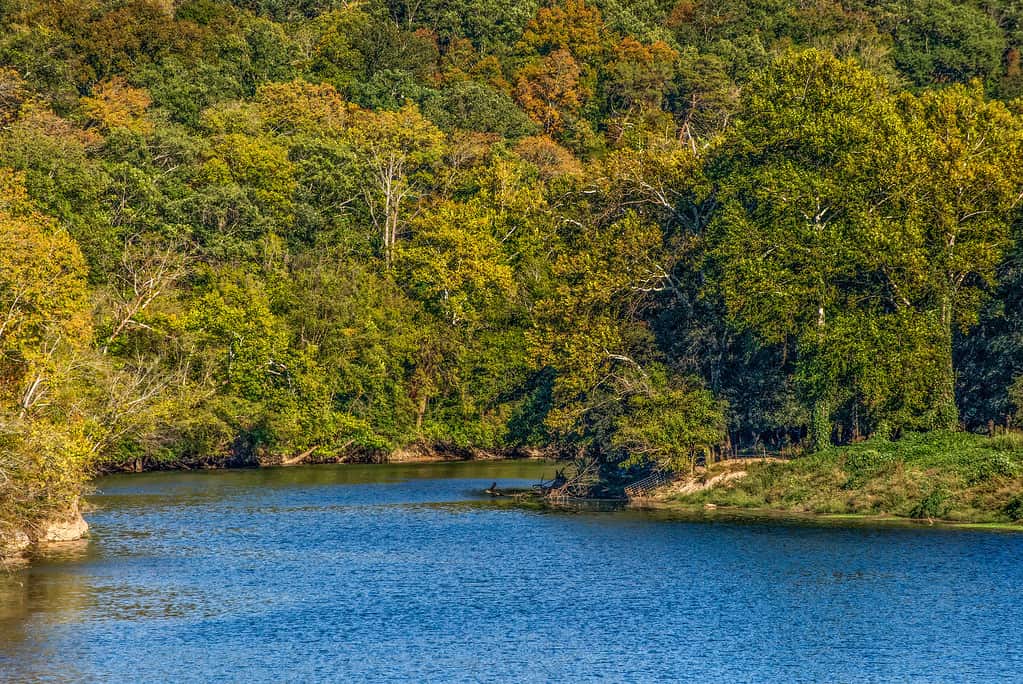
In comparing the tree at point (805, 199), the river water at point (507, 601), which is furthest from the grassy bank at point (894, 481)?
the river water at point (507, 601)

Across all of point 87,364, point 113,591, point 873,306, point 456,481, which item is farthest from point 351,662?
point 456,481

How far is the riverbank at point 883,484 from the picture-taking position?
223ft

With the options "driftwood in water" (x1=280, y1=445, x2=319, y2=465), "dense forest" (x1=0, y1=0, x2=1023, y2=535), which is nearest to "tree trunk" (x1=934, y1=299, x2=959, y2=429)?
"dense forest" (x1=0, y1=0, x2=1023, y2=535)

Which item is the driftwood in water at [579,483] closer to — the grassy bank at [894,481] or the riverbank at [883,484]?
the riverbank at [883,484]

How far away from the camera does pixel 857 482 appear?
2896 inches

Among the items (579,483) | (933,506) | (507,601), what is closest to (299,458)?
(579,483)

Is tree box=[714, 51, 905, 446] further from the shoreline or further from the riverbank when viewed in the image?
the shoreline

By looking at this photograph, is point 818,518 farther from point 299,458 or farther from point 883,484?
point 299,458

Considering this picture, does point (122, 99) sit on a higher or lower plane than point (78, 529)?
higher

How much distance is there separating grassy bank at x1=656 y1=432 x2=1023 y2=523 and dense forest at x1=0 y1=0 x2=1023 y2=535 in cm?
287

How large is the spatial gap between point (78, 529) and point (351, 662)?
2799cm

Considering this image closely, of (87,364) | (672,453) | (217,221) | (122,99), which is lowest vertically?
(672,453)

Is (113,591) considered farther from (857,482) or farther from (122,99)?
(122,99)

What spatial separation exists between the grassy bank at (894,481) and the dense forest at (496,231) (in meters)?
2.87
